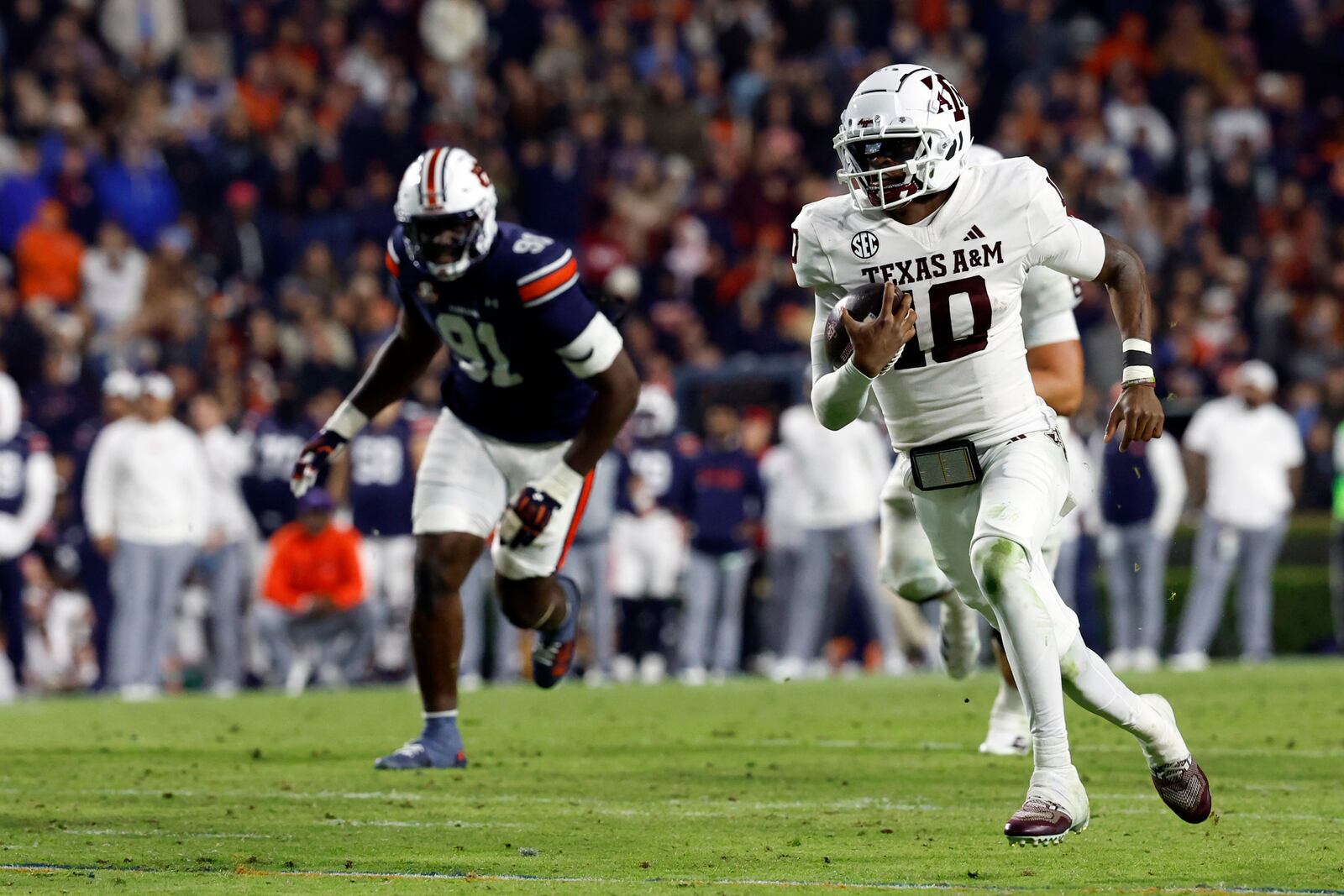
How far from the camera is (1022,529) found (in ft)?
17.8

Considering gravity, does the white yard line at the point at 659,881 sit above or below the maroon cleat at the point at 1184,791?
below

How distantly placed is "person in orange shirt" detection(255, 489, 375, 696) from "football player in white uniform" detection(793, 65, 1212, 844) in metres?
8.40

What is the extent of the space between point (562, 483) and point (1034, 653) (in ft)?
7.71

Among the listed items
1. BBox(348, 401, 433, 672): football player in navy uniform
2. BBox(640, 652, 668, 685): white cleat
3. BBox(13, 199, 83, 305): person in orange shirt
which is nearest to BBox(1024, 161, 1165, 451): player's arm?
BBox(348, 401, 433, 672): football player in navy uniform

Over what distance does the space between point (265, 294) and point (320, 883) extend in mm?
11814

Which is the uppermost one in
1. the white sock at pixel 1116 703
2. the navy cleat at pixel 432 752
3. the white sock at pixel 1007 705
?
the white sock at pixel 1116 703

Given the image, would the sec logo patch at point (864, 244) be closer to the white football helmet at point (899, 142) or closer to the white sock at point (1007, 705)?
the white football helmet at point (899, 142)

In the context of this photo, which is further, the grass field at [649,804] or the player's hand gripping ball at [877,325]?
the player's hand gripping ball at [877,325]

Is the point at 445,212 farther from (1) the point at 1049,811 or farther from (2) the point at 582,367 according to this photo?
(1) the point at 1049,811

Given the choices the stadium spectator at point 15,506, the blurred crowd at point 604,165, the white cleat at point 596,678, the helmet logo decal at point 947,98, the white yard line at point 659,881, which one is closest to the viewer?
the white yard line at point 659,881

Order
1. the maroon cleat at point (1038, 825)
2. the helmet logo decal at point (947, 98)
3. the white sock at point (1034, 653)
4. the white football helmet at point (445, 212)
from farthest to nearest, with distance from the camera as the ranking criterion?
the white football helmet at point (445, 212) → the helmet logo decal at point (947, 98) → the white sock at point (1034, 653) → the maroon cleat at point (1038, 825)

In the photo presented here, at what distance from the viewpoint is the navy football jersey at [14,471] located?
12.8 metres

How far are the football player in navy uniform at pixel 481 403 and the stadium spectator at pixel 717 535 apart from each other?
21.2 ft

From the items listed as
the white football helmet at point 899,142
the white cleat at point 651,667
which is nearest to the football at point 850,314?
the white football helmet at point 899,142
